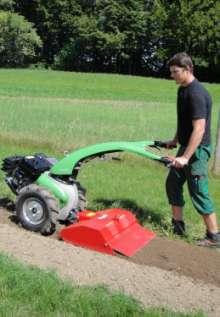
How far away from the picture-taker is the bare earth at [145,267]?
5280mm

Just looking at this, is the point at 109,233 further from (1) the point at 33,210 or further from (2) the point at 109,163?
(2) the point at 109,163

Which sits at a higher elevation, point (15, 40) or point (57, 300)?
point (57, 300)

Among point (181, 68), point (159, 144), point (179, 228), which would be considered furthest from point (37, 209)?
point (181, 68)

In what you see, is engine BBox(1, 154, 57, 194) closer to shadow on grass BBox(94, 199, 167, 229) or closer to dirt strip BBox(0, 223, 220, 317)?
dirt strip BBox(0, 223, 220, 317)

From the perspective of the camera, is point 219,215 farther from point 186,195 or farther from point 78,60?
point 78,60

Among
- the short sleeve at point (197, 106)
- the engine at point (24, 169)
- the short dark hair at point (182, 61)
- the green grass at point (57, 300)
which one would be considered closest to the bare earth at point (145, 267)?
the green grass at point (57, 300)

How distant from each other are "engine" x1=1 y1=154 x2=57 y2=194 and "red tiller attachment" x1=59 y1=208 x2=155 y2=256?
77cm

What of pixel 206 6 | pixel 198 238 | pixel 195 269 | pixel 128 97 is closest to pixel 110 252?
pixel 195 269

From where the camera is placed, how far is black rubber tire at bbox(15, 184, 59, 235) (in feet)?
23.3

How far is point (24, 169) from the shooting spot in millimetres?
7629

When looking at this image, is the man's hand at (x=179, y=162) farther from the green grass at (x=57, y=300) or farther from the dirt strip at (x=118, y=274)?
the green grass at (x=57, y=300)

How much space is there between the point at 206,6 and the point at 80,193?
62214mm

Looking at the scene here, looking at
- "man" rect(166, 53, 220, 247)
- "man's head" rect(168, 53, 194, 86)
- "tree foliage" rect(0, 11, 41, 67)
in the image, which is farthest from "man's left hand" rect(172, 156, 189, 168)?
"tree foliage" rect(0, 11, 41, 67)

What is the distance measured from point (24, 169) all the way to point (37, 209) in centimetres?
59
